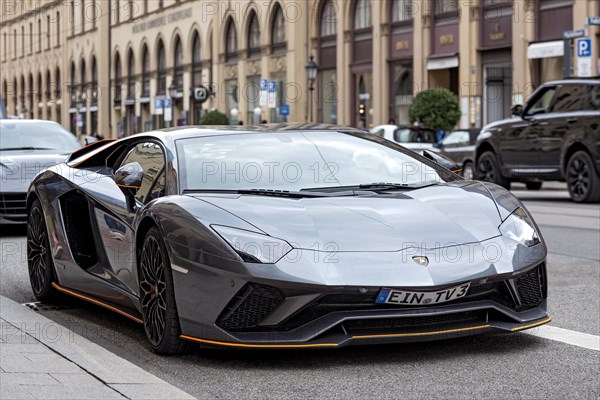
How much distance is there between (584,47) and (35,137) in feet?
52.4

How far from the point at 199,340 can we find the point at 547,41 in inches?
1291

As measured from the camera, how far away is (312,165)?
654cm

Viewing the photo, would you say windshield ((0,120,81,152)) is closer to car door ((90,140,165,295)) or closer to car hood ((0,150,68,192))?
car hood ((0,150,68,192))

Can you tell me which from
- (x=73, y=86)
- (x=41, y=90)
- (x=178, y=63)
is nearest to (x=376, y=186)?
(x=178, y=63)

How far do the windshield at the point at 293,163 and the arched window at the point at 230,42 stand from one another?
179 ft

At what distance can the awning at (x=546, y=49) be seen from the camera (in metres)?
35.9

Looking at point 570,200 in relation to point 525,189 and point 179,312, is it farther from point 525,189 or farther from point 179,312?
point 179,312


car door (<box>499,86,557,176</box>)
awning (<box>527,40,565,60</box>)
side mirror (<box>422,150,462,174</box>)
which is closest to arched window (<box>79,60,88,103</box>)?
awning (<box>527,40,565,60</box>)

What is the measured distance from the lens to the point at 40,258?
8109 mm

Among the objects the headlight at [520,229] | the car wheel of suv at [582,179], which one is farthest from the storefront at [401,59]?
the headlight at [520,229]

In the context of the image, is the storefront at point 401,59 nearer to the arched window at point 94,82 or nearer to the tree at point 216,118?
the tree at point 216,118

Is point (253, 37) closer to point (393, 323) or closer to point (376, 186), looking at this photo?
point (376, 186)

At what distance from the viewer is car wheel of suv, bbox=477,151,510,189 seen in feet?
70.5

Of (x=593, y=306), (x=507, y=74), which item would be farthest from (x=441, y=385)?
(x=507, y=74)
